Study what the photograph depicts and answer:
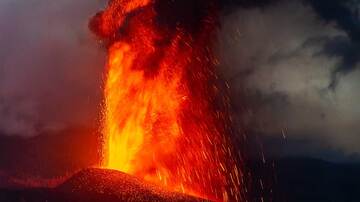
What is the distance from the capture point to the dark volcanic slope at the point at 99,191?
1213 inches

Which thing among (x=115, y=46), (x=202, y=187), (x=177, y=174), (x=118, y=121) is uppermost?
(x=115, y=46)

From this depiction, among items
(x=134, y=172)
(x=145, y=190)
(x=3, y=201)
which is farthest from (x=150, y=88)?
(x=3, y=201)

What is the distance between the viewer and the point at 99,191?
3139 cm

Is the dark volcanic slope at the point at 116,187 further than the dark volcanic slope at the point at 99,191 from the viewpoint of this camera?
Yes

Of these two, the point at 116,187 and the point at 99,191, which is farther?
the point at 116,187

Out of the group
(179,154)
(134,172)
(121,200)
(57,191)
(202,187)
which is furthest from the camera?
(202,187)

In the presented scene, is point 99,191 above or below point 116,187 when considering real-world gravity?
above

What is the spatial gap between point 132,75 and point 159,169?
28.6 ft

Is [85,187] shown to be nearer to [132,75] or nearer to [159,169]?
[159,169]

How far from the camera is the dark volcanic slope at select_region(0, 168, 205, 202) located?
30.8 m

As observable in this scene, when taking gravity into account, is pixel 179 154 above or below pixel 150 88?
below

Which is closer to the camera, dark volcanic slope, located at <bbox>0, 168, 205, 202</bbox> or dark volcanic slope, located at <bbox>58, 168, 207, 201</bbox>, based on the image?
dark volcanic slope, located at <bbox>0, 168, 205, 202</bbox>

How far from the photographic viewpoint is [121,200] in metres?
30.2

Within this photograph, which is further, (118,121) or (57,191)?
(118,121)
